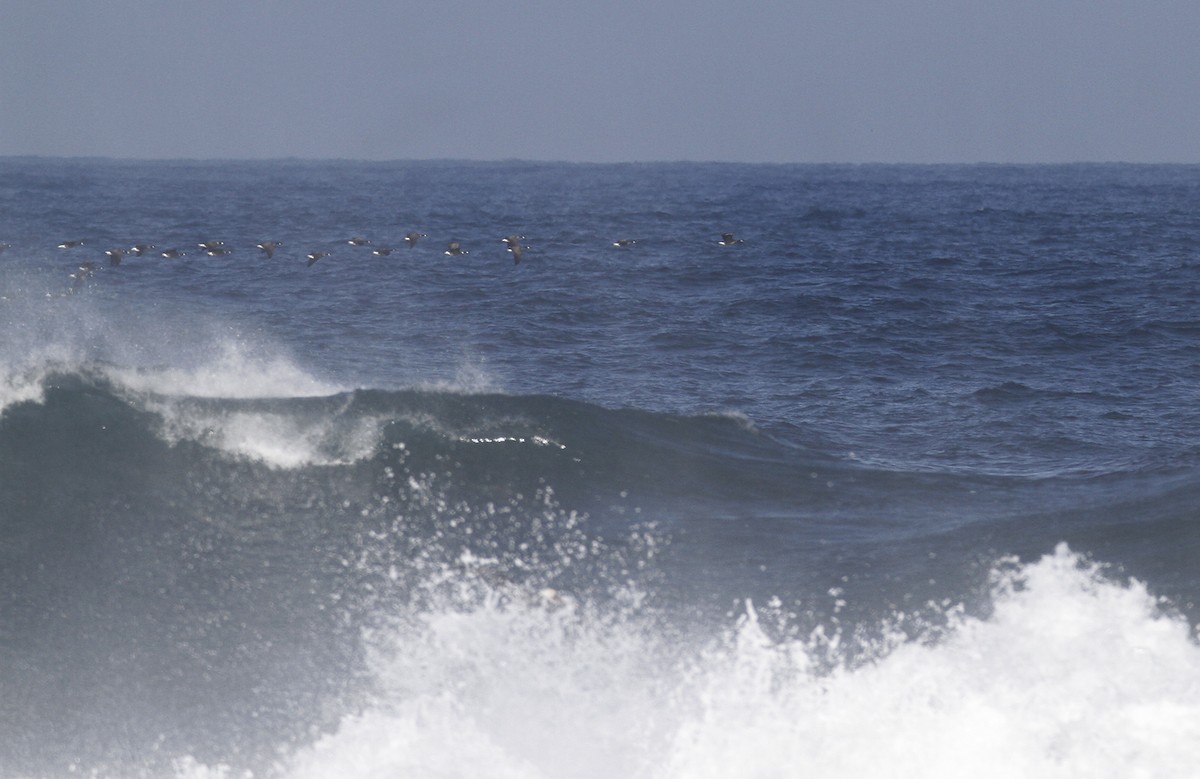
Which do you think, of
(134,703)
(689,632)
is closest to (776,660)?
(689,632)

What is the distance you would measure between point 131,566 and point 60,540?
1.25 metres

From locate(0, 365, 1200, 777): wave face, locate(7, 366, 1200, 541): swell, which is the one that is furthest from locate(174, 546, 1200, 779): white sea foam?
locate(7, 366, 1200, 541): swell

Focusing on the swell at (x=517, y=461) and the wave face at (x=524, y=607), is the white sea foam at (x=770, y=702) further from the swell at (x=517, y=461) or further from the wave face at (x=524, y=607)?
the swell at (x=517, y=461)

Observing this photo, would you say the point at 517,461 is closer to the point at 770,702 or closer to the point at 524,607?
the point at 524,607

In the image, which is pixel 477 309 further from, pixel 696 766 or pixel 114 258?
pixel 696 766

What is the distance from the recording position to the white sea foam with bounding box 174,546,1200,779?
1141 centimetres

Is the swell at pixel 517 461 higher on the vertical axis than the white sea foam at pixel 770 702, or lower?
higher

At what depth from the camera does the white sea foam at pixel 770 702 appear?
11.4 meters

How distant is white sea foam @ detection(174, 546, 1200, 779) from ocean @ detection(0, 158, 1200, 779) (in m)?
0.04

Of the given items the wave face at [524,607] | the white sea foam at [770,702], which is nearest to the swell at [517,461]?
the wave face at [524,607]

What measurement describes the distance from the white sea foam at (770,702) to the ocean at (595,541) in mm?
37

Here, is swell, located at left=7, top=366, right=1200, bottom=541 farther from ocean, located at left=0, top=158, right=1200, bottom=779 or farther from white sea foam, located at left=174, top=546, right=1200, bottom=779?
white sea foam, located at left=174, top=546, right=1200, bottom=779

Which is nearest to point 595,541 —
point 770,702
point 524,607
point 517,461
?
point 524,607

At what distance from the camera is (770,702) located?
480 inches
